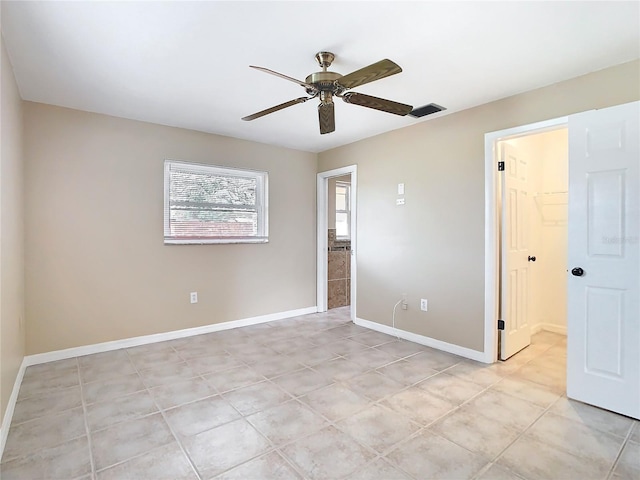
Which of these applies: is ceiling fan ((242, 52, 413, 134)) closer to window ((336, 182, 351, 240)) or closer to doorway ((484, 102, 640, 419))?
doorway ((484, 102, 640, 419))

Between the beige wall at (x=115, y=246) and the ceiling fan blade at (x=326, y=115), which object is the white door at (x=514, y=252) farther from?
the beige wall at (x=115, y=246)

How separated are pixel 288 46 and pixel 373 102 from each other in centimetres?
64

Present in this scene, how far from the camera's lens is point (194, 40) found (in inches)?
81.4

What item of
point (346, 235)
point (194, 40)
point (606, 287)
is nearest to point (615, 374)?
point (606, 287)

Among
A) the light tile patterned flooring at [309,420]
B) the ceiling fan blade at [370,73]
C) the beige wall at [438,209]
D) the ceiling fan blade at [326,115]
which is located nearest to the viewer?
the light tile patterned flooring at [309,420]

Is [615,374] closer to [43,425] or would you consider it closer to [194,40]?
[194,40]

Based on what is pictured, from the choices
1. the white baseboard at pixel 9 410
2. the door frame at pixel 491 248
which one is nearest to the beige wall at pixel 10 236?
the white baseboard at pixel 9 410

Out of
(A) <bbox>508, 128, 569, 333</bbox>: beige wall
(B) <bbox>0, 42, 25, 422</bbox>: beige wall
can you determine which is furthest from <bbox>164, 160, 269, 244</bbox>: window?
(A) <bbox>508, 128, 569, 333</bbox>: beige wall

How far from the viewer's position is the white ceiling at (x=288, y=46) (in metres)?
1.79

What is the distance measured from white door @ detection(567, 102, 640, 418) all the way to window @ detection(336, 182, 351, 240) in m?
3.63

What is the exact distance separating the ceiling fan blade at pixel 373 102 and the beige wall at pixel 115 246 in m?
2.38

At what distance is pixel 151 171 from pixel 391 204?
2.68 m

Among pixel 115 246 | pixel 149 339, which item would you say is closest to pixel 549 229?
pixel 149 339

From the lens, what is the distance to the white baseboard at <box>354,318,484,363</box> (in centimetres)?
318
